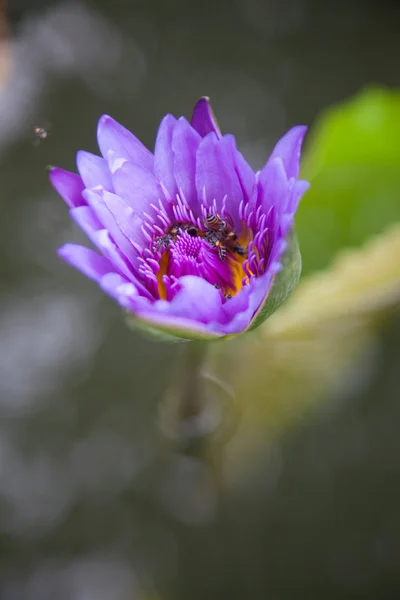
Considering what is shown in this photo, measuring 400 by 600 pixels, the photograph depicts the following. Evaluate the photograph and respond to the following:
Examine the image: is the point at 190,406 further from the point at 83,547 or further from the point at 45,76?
→ the point at 45,76

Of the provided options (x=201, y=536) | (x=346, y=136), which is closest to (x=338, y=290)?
(x=346, y=136)

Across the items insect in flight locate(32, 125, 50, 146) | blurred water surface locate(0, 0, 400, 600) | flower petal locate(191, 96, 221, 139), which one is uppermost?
insect in flight locate(32, 125, 50, 146)

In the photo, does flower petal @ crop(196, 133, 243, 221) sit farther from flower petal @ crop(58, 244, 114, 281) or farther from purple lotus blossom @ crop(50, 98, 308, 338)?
flower petal @ crop(58, 244, 114, 281)

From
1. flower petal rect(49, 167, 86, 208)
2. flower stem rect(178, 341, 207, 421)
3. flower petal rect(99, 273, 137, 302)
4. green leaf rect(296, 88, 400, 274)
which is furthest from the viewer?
green leaf rect(296, 88, 400, 274)

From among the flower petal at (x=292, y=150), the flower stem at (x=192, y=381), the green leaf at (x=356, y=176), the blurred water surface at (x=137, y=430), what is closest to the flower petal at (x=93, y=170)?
the flower petal at (x=292, y=150)

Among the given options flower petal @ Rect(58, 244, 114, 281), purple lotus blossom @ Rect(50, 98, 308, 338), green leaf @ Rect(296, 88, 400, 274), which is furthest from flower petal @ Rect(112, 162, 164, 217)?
green leaf @ Rect(296, 88, 400, 274)

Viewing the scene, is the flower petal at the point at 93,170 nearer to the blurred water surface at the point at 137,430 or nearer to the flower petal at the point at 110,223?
the flower petal at the point at 110,223

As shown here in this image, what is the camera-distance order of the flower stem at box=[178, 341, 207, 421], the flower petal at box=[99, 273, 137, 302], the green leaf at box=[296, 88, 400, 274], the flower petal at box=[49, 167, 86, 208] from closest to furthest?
the flower petal at box=[99, 273, 137, 302], the flower petal at box=[49, 167, 86, 208], the flower stem at box=[178, 341, 207, 421], the green leaf at box=[296, 88, 400, 274]

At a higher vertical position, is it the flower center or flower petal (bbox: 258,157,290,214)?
flower petal (bbox: 258,157,290,214)

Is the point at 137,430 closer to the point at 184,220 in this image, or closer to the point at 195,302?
the point at 184,220
